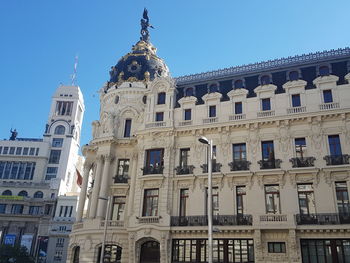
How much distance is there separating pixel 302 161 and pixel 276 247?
7735 mm

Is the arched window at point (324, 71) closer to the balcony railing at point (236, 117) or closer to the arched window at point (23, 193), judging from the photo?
the balcony railing at point (236, 117)

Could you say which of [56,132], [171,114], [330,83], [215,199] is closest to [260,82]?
[330,83]

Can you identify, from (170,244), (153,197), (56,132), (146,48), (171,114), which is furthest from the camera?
(56,132)

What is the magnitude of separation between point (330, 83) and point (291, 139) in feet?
21.3

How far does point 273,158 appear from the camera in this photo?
107 feet

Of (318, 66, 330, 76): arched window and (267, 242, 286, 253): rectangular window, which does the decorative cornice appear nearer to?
(318, 66, 330, 76): arched window

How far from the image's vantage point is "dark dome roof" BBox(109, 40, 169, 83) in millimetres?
43719

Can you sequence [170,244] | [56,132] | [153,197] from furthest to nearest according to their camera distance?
[56,132], [153,197], [170,244]

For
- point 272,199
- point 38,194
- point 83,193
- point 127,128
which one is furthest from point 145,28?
point 38,194

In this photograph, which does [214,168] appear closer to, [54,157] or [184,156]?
[184,156]

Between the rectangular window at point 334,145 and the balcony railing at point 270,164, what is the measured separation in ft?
14.9

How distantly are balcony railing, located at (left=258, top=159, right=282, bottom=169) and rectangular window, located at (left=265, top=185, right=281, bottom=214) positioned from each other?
5.67ft

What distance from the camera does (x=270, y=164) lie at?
32188 mm

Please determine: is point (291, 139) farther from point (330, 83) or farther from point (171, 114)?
point (171, 114)
